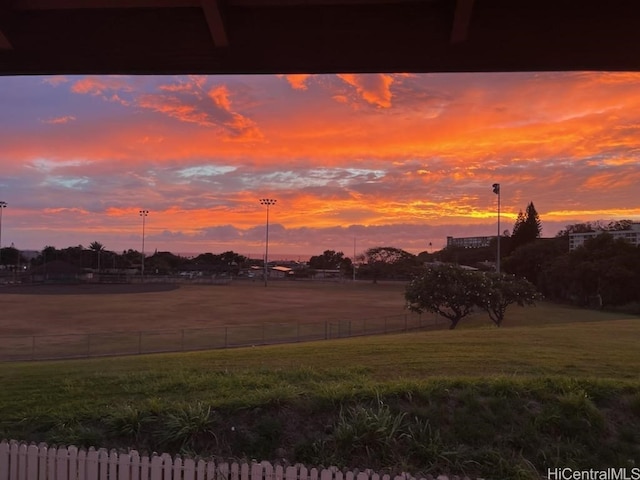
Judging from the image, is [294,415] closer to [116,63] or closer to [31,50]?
[116,63]

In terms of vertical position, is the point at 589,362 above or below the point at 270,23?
below

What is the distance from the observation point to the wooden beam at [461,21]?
5195 millimetres

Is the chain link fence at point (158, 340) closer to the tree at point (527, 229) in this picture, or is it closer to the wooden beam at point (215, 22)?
the wooden beam at point (215, 22)

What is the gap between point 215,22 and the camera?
5.47m

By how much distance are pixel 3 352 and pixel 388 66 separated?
25.5 m

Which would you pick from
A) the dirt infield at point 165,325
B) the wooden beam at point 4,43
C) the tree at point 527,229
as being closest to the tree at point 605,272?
the dirt infield at point 165,325

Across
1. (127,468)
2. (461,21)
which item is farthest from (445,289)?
(127,468)

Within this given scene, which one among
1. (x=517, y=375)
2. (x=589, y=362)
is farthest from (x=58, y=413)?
(x=589, y=362)

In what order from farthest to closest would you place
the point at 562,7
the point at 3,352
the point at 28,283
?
the point at 28,283, the point at 3,352, the point at 562,7

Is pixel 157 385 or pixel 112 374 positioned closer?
pixel 157 385

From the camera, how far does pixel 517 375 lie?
860cm

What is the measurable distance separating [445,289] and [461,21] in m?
29.6

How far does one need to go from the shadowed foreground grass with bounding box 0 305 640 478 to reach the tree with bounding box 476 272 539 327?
2562 centimetres

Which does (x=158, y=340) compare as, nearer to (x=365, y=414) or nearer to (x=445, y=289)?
(x=445, y=289)
